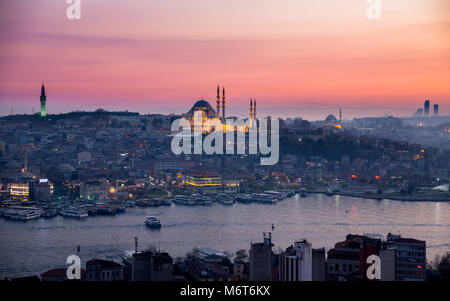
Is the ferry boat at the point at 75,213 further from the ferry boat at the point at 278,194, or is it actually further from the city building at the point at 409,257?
the city building at the point at 409,257

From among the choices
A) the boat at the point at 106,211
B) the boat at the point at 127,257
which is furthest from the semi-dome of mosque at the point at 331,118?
the boat at the point at 127,257

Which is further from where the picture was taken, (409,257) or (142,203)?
(142,203)

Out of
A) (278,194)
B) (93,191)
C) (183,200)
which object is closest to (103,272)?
(183,200)

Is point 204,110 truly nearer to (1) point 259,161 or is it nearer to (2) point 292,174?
(1) point 259,161

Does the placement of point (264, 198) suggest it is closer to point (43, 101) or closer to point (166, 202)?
point (166, 202)

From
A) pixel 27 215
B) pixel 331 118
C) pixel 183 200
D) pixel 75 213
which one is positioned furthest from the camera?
pixel 331 118
